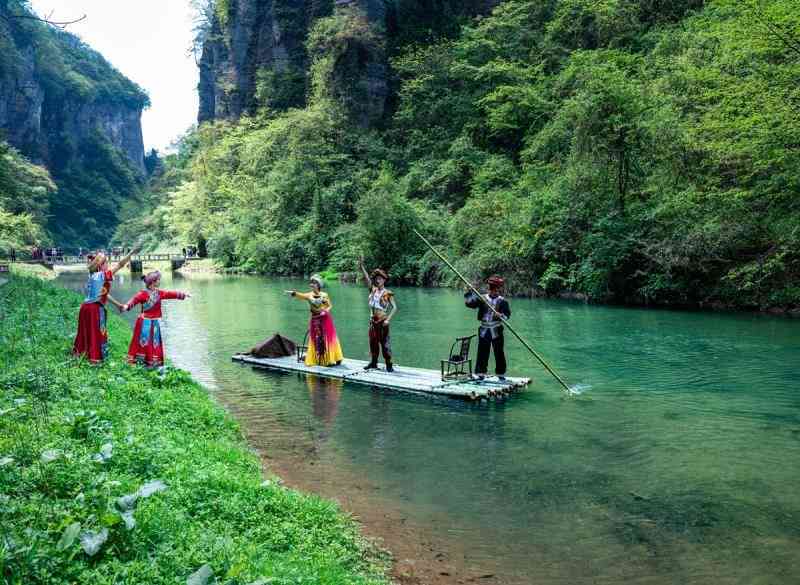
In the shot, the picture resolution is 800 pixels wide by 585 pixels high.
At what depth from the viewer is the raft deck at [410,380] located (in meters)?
12.2

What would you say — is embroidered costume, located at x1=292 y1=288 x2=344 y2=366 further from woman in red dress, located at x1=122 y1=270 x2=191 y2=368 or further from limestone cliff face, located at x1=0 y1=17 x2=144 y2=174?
limestone cliff face, located at x1=0 y1=17 x2=144 y2=174

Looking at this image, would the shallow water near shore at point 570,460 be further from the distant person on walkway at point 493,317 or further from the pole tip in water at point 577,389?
the distant person on walkway at point 493,317

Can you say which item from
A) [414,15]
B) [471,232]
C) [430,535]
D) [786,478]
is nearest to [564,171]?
[471,232]

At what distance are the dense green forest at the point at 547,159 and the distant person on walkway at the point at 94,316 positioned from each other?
21.4 meters

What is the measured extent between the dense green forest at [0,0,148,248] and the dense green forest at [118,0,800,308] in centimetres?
4986

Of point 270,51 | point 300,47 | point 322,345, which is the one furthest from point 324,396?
point 270,51

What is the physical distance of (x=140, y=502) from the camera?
16.7ft

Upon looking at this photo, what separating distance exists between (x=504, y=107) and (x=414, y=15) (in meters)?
22.5

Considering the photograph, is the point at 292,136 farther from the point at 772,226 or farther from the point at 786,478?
the point at 786,478

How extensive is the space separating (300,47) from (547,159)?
4200 cm

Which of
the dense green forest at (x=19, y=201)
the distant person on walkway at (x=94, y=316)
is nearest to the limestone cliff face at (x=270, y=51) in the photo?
the dense green forest at (x=19, y=201)

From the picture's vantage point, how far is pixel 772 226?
24.5 meters

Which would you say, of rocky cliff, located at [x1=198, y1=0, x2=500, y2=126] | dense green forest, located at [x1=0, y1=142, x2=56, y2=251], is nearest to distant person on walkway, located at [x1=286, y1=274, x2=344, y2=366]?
dense green forest, located at [x1=0, y1=142, x2=56, y2=251]

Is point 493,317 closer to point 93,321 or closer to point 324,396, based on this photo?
point 324,396
